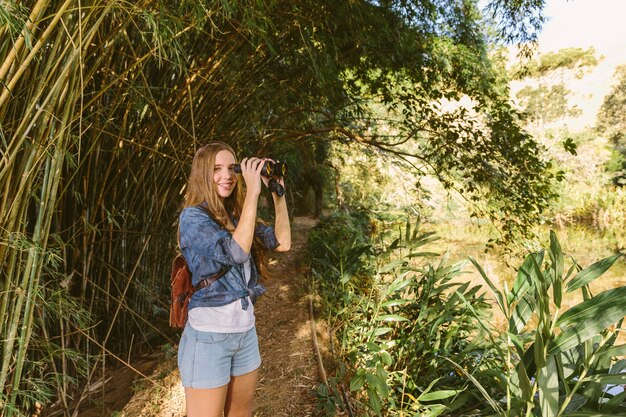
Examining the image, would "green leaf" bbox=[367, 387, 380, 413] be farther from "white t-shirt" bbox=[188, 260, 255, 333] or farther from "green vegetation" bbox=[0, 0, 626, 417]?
"white t-shirt" bbox=[188, 260, 255, 333]

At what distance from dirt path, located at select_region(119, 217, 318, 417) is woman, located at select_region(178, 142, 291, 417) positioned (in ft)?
3.98

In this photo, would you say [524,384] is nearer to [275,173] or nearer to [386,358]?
[386,358]

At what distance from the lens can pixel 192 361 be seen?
1.18 metres

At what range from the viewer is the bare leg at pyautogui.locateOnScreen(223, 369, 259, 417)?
1328 mm

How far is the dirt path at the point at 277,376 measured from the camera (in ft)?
8.11

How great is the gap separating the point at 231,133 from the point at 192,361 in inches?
96.1

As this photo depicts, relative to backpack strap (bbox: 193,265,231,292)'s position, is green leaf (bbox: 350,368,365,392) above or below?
below

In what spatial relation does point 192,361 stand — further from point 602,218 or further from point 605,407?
point 602,218

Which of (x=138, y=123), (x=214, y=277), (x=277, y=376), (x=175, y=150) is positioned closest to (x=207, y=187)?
(x=214, y=277)

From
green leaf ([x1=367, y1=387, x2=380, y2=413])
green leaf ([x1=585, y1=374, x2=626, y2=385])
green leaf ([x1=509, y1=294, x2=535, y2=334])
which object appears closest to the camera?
green leaf ([x1=585, y1=374, x2=626, y2=385])

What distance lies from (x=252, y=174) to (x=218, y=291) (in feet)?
1.20

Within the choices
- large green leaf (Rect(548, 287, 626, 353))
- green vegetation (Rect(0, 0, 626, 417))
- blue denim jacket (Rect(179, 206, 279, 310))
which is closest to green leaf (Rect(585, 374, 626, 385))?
large green leaf (Rect(548, 287, 626, 353))

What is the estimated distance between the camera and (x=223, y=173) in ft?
4.29

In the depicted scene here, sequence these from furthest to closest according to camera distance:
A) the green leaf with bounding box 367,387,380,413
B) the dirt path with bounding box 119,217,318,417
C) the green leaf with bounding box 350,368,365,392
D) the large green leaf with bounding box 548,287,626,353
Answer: the dirt path with bounding box 119,217,318,417 → the green leaf with bounding box 350,368,365,392 → the green leaf with bounding box 367,387,380,413 → the large green leaf with bounding box 548,287,626,353
